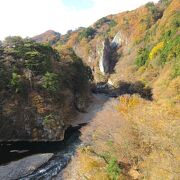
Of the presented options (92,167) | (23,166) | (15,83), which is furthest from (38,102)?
(92,167)

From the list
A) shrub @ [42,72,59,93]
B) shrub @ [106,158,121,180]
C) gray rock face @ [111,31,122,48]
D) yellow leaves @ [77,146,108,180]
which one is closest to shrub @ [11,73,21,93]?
shrub @ [42,72,59,93]

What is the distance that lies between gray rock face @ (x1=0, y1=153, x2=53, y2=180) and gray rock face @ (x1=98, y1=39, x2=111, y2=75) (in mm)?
70191

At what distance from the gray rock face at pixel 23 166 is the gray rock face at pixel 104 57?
70.2 meters

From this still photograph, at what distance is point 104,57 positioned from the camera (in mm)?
111000

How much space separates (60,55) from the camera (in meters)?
71.5

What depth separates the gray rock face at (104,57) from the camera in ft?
354

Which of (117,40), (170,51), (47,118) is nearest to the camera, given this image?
(47,118)

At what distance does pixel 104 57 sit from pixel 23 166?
7819 cm

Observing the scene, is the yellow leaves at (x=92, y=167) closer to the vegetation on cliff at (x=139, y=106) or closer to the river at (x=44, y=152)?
the vegetation on cliff at (x=139, y=106)

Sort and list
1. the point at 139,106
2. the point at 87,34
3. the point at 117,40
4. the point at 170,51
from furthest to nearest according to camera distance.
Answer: the point at 87,34 → the point at 117,40 → the point at 170,51 → the point at 139,106

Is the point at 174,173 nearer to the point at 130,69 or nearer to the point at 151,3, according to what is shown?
the point at 130,69

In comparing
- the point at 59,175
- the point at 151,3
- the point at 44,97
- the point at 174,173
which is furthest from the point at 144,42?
the point at 174,173

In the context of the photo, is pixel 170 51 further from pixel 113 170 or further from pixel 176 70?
pixel 113 170

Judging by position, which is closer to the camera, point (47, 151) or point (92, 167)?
point (92, 167)
